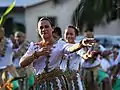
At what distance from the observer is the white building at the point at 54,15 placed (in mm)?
28786

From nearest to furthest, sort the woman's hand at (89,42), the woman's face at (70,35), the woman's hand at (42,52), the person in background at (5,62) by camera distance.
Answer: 1. the woman's hand at (89,42)
2. the woman's hand at (42,52)
3. the person in background at (5,62)
4. the woman's face at (70,35)

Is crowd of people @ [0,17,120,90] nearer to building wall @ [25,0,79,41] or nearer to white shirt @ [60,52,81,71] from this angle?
white shirt @ [60,52,81,71]

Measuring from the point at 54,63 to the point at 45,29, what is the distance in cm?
A: 44

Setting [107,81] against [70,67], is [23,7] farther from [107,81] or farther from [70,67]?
[70,67]

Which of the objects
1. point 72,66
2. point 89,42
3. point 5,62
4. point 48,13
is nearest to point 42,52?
point 89,42

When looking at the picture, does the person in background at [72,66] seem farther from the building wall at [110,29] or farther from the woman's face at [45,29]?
the building wall at [110,29]

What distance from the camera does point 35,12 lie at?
101 ft

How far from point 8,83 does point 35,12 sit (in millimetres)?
22147

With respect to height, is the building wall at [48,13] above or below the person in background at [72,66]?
below

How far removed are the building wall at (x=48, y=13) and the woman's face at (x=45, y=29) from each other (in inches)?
835

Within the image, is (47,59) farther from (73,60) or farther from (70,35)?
(70,35)

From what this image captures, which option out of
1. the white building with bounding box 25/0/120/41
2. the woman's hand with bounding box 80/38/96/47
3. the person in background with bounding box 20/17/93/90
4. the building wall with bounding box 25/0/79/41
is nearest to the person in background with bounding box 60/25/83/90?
the person in background with bounding box 20/17/93/90

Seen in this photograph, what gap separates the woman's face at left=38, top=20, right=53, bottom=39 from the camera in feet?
24.9

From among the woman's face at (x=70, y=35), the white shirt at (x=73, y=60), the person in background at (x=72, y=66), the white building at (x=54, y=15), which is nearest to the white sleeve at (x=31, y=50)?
the person in background at (x=72, y=66)
